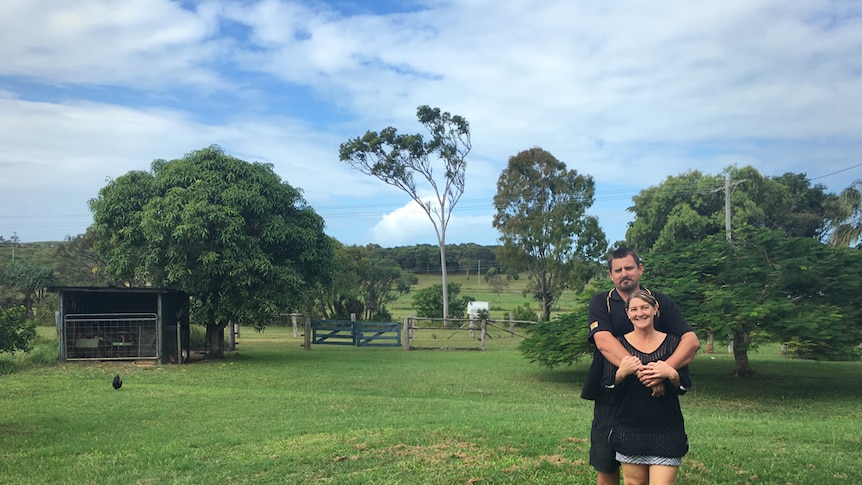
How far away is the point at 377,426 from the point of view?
25.7 ft

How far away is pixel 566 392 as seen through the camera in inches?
515

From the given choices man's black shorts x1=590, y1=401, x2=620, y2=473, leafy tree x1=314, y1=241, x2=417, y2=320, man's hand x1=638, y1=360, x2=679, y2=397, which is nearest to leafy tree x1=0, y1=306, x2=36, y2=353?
man's black shorts x1=590, y1=401, x2=620, y2=473

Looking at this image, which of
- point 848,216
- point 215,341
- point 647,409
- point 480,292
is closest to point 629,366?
point 647,409

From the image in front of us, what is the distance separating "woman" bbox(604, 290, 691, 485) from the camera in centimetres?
337

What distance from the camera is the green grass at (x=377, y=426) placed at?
5.69 meters

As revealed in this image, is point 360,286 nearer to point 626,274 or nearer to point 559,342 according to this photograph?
point 559,342

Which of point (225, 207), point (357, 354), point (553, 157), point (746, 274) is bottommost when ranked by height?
point (357, 354)

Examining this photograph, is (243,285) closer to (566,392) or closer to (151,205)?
(151,205)

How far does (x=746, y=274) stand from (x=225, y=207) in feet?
42.6

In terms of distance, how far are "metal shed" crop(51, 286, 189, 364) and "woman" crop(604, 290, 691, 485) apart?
16328mm

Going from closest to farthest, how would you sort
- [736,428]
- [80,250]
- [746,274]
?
[736,428] < [746,274] < [80,250]

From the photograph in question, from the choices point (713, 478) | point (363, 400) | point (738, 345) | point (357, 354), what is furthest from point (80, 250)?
point (713, 478)

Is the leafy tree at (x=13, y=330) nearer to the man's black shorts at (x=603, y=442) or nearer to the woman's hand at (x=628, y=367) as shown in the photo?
the man's black shorts at (x=603, y=442)

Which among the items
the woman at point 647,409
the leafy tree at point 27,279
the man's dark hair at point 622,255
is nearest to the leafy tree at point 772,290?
the man's dark hair at point 622,255
